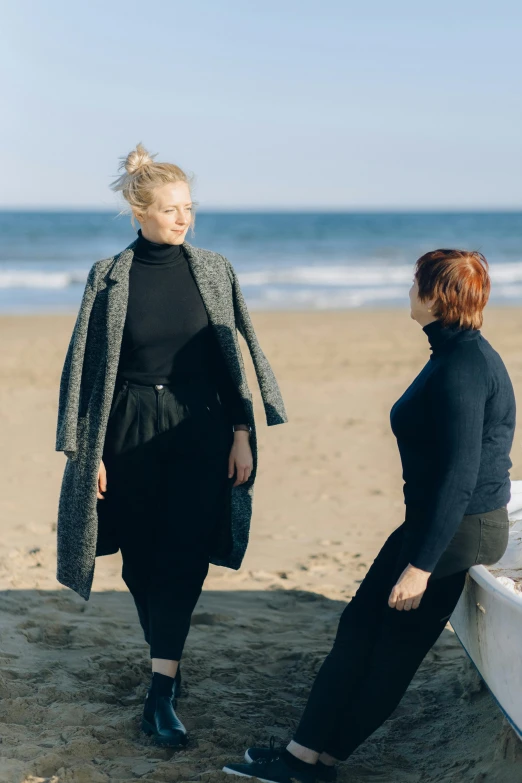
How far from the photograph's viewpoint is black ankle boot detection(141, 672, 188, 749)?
10.2ft

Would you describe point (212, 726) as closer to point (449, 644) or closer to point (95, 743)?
point (95, 743)

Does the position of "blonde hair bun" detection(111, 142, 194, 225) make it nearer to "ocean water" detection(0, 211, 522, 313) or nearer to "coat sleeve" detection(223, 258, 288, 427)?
"coat sleeve" detection(223, 258, 288, 427)

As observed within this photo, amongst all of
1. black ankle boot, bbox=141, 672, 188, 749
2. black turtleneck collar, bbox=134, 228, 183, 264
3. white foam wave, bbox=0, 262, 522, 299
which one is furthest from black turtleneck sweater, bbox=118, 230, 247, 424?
white foam wave, bbox=0, 262, 522, 299

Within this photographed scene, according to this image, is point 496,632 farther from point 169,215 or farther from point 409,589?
point 169,215

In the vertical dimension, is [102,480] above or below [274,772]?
above

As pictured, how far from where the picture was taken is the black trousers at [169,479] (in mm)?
3168

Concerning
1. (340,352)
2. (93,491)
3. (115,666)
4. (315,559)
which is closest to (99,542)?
(93,491)

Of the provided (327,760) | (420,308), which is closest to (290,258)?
(420,308)

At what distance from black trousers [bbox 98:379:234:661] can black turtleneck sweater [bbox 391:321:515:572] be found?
0.71 metres

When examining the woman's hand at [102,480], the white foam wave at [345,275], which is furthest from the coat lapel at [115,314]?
the white foam wave at [345,275]

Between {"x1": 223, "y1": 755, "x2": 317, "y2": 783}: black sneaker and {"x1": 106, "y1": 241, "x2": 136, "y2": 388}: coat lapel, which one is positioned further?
{"x1": 106, "y1": 241, "x2": 136, "y2": 388}: coat lapel

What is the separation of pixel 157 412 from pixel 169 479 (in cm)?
23

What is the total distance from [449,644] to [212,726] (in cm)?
123

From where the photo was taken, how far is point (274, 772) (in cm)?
279
